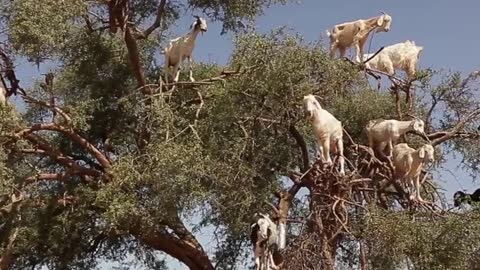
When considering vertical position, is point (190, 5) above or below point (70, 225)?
above

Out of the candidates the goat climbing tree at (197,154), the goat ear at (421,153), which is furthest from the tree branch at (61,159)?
the goat ear at (421,153)

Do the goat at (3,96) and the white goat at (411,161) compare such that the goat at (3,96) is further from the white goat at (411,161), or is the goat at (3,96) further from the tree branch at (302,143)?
the white goat at (411,161)

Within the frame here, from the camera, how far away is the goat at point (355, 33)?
8.87 m

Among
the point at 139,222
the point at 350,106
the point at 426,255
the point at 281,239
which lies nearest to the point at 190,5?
the point at 350,106

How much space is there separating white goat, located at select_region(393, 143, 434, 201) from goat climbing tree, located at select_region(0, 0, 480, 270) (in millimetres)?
189

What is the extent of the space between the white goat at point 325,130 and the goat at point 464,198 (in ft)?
5.16

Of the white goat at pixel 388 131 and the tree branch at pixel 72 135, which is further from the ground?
the tree branch at pixel 72 135

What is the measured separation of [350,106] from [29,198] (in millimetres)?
3807

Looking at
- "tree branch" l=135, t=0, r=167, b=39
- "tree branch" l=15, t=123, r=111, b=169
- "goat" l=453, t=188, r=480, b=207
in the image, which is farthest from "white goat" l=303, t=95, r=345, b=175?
"tree branch" l=135, t=0, r=167, b=39

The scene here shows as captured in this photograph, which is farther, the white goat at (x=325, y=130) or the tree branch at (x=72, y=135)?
the tree branch at (x=72, y=135)

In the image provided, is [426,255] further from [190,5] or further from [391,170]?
[190,5]

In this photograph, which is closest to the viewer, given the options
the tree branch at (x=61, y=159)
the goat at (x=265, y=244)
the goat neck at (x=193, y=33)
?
the goat at (x=265, y=244)

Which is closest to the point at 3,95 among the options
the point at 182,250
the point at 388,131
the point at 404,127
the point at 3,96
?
the point at 3,96

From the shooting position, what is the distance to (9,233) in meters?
9.07
